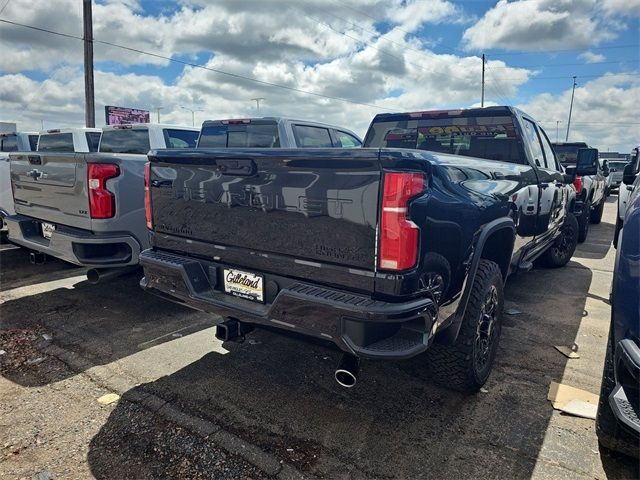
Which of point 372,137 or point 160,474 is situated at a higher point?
point 372,137

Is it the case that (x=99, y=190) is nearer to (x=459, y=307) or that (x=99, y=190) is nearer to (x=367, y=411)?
(x=367, y=411)

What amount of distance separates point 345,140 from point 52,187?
468 centimetres

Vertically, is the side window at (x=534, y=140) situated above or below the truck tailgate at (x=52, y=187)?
above

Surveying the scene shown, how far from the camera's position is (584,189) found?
8.95 metres

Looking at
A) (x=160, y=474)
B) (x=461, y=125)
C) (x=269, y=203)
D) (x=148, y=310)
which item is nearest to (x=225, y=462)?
(x=160, y=474)

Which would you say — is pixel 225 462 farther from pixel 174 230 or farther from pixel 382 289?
pixel 174 230

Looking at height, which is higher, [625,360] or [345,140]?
[345,140]

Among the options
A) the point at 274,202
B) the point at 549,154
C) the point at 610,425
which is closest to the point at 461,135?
the point at 549,154

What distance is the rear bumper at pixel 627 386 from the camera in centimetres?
187

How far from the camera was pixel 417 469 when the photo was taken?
238cm

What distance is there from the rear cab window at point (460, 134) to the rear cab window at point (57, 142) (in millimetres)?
6579

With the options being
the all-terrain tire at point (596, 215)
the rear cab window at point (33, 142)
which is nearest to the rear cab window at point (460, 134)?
the rear cab window at point (33, 142)

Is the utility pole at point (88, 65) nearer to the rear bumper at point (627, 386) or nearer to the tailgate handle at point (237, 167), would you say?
the tailgate handle at point (237, 167)

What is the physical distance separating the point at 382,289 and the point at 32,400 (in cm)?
247
